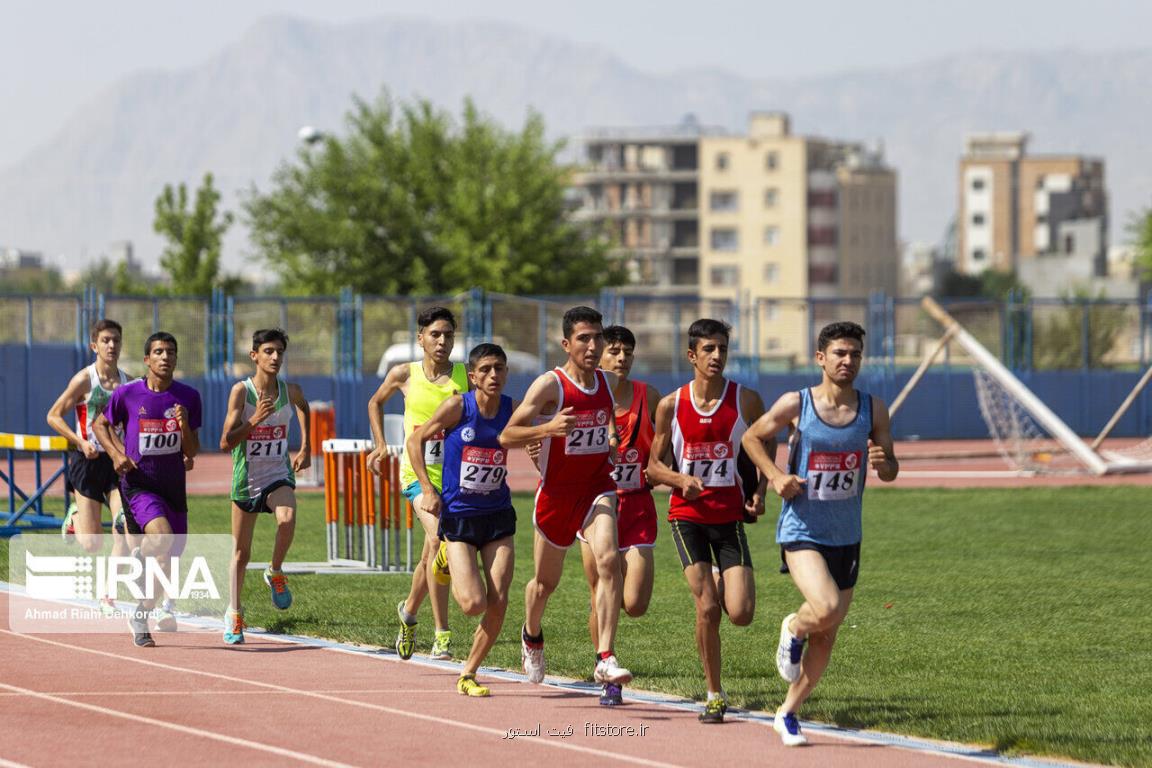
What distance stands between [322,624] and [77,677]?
103 inches

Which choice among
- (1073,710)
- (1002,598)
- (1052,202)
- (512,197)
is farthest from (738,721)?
(1052,202)

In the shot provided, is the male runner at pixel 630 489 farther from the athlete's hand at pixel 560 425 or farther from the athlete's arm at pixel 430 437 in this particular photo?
the athlete's arm at pixel 430 437

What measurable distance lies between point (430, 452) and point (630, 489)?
1.48m

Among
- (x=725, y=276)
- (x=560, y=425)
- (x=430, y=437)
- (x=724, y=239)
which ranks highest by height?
(x=724, y=239)

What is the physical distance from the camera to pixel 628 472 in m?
10.7

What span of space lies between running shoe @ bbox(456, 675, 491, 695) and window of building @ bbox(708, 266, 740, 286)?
139 meters

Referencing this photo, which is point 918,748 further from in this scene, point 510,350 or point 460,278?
point 460,278

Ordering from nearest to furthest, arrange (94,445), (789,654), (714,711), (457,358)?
(789,654) → (714,711) → (94,445) → (457,358)

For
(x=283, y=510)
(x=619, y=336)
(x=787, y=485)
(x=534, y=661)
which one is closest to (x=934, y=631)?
(x=619, y=336)

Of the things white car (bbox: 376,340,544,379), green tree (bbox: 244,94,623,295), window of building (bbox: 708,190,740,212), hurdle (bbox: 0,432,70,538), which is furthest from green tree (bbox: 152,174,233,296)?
window of building (bbox: 708,190,740,212)

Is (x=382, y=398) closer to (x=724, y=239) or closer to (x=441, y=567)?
(x=441, y=567)

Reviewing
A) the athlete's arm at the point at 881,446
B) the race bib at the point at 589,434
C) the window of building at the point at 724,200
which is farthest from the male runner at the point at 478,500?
the window of building at the point at 724,200

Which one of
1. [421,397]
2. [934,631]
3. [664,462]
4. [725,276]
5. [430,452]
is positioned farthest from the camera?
[725,276]

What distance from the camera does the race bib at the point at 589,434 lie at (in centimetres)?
1011
